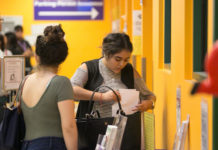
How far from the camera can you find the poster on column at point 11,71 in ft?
15.7

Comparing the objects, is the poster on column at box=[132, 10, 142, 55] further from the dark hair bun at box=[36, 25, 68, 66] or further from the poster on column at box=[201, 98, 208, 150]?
the poster on column at box=[201, 98, 208, 150]

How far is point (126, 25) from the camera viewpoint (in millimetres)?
8312

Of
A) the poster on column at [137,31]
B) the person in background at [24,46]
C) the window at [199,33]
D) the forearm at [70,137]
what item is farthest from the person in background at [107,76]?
the person in background at [24,46]

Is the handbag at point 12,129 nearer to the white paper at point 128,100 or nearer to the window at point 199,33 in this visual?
the white paper at point 128,100

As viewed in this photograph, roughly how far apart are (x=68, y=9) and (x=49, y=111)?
10410 mm

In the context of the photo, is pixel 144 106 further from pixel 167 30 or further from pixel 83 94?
pixel 167 30

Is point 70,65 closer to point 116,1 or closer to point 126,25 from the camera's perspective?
point 116,1

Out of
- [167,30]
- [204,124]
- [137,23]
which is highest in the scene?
[137,23]

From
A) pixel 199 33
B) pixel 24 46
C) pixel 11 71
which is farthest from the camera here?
pixel 24 46

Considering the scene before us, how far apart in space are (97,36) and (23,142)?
10317mm

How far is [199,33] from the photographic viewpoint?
126 inches

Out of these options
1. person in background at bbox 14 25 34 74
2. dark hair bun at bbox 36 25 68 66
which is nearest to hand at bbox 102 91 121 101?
dark hair bun at bbox 36 25 68 66

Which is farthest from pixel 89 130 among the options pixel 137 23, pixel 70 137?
pixel 137 23

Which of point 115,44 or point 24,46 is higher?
point 115,44
